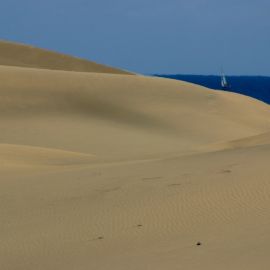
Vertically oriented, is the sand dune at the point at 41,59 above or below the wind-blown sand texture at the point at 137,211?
above

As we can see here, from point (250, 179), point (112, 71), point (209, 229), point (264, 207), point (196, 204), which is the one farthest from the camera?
point (112, 71)

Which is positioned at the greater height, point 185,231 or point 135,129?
point 135,129

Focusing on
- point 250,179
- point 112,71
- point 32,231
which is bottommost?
point 32,231

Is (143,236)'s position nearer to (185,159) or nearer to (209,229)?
(209,229)

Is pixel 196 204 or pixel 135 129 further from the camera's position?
pixel 135 129

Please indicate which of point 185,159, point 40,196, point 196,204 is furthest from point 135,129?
point 196,204

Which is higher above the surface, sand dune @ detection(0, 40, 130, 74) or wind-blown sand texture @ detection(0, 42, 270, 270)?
sand dune @ detection(0, 40, 130, 74)

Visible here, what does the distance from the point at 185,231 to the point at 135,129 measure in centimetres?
1874

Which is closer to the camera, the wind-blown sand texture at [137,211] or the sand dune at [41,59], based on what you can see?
the wind-blown sand texture at [137,211]

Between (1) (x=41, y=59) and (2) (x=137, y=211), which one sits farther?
(1) (x=41, y=59)

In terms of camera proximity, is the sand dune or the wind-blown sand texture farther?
the sand dune

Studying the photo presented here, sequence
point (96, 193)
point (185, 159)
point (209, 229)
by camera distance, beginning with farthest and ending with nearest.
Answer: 1. point (185, 159)
2. point (96, 193)
3. point (209, 229)

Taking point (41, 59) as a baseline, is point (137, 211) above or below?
below

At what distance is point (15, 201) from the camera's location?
313 inches
